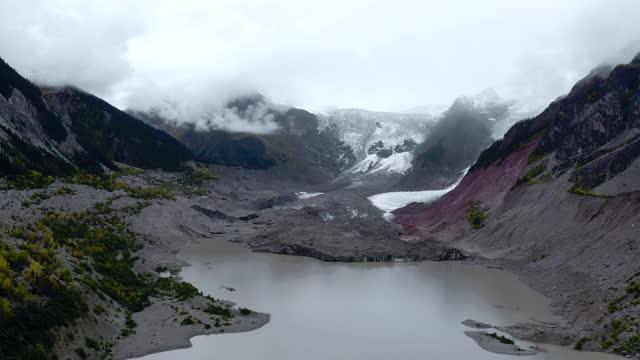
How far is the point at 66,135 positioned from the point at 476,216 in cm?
5483

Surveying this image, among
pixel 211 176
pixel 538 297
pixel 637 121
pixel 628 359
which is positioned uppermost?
pixel 211 176

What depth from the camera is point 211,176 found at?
129625 millimetres

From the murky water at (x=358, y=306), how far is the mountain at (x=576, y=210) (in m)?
2.49

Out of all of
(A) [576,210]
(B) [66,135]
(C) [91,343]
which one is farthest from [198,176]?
(C) [91,343]

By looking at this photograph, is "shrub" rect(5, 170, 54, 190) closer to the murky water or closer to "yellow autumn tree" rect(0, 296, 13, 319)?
the murky water

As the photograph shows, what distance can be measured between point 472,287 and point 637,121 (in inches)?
924

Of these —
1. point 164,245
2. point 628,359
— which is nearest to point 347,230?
point 164,245

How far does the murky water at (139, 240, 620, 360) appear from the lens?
29875mm

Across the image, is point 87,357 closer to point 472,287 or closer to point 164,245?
point 472,287

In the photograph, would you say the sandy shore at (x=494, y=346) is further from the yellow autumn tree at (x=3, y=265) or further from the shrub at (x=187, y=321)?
the yellow autumn tree at (x=3, y=265)

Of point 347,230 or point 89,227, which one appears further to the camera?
point 347,230

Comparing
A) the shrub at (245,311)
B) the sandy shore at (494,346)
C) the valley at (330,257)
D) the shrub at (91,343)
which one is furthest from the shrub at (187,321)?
the sandy shore at (494,346)

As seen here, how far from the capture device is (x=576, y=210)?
167ft

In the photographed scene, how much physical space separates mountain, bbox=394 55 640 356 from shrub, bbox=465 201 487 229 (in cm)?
15
